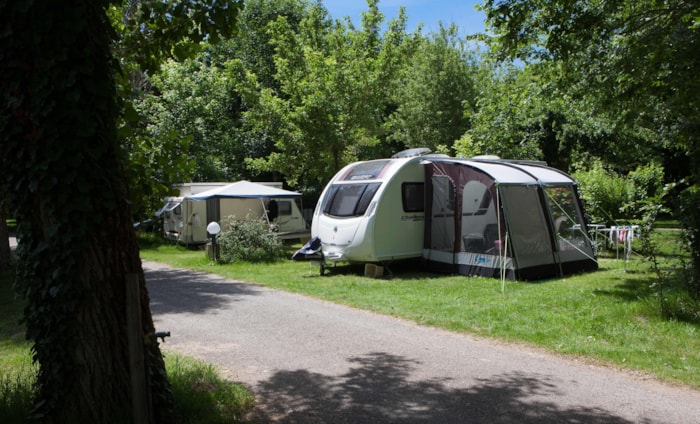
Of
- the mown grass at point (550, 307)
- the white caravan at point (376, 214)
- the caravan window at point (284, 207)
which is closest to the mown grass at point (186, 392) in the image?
the mown grass at point (550, 307)

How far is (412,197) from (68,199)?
29.3 feet

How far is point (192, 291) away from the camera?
10.2m

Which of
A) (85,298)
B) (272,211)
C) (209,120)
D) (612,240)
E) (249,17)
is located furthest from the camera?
(249,17)

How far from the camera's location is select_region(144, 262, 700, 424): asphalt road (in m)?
4.34

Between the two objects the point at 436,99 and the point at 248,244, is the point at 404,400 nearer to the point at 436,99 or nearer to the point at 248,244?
the point at 248,244

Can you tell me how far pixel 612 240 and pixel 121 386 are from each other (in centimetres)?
1233

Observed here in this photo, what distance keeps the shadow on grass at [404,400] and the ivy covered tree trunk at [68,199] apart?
133 cm

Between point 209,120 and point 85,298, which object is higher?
A: point 209,120

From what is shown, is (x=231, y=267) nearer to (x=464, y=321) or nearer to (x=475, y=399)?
(x=464, y=321)

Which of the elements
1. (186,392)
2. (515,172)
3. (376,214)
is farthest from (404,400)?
(515,172)

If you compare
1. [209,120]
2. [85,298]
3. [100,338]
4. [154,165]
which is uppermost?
[209,120]

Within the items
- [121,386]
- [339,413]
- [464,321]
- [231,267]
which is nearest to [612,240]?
[464,321]

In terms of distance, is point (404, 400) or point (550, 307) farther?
point (550, 307)

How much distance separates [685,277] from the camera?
7402 millimetres
